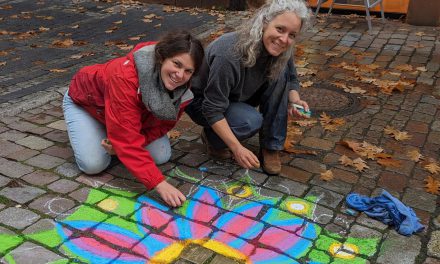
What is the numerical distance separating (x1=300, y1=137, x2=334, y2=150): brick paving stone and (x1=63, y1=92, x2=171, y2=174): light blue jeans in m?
1.11

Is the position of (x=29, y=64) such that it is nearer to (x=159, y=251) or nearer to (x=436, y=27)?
(x=159, y=251)

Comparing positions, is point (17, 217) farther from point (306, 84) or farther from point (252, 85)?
point (306, 84)

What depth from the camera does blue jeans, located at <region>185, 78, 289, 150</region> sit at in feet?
10.6

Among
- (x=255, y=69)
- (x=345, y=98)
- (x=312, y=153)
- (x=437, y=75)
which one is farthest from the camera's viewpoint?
(x=437, y=75)

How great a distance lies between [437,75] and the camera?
17.7ft

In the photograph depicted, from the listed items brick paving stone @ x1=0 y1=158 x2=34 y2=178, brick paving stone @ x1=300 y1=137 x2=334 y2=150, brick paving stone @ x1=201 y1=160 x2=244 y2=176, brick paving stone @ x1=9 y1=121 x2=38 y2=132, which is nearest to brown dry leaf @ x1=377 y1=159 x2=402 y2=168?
brick paving stone @ x1=300 y1=137 x2=334 y2=150

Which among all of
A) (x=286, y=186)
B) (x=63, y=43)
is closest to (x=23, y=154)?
(x=286, y=186)

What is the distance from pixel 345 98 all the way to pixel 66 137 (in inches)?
103

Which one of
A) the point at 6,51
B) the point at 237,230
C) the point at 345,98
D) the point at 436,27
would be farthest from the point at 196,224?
the point at 436,27

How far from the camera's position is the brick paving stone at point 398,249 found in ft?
8.21

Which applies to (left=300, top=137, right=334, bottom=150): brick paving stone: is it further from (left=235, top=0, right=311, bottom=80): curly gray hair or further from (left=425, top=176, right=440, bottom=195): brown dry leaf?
(left=235, top=0, right=311, bottom=80): curly gray hair

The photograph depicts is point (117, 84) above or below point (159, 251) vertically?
above

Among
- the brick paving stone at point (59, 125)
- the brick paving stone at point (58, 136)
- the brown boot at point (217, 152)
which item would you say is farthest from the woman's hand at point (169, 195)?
the brick paving stone at point (59, 125)

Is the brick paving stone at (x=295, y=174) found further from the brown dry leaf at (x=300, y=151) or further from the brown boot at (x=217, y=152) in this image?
the brown boot at (x=217, y=152)
